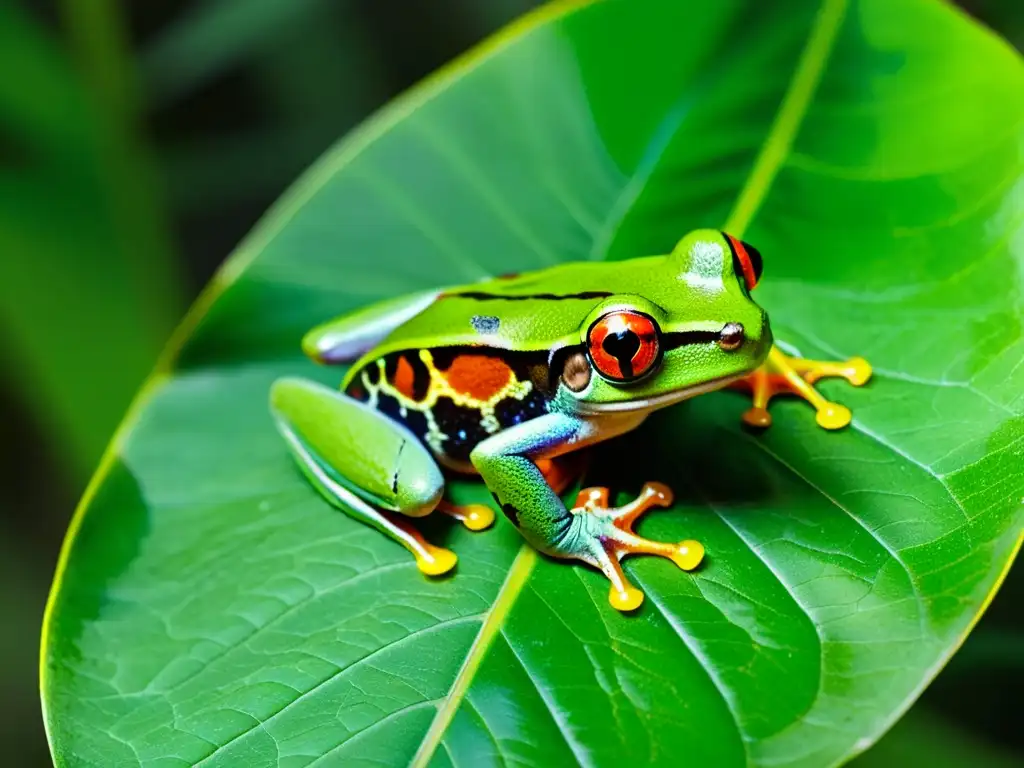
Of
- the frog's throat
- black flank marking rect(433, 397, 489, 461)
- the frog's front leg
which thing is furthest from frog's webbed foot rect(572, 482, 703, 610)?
black flank marking rect(433, 397, 489, 461)

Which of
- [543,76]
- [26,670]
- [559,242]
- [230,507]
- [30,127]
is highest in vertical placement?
[30,127]

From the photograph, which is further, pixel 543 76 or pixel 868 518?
pixel 543 76

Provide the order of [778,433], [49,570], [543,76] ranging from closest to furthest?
[778,433] < [543,76] < [49,570]

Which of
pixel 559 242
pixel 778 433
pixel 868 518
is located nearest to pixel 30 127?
pixel 559 242

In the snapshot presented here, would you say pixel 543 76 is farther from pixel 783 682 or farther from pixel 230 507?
pixel 783 682

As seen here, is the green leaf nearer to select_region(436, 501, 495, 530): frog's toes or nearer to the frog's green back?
select_region(436, 501, 495, 530): frog's toes

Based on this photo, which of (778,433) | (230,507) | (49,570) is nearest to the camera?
(778,433)

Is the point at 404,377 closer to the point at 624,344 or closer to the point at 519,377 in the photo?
the point at 519,377
